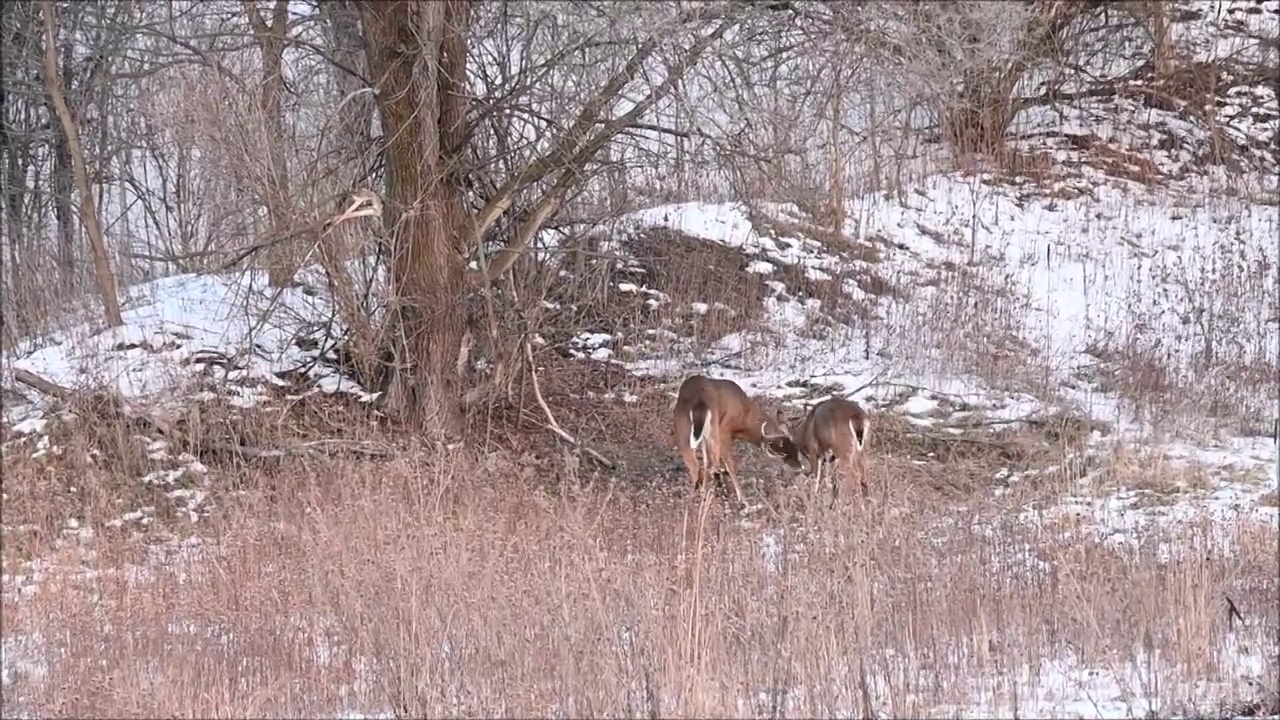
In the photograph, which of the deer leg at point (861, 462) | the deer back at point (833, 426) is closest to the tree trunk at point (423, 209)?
the deer back at point (833, 426)

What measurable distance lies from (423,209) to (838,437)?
3.17 m

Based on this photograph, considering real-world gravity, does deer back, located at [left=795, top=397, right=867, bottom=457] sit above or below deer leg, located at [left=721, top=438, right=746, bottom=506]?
above

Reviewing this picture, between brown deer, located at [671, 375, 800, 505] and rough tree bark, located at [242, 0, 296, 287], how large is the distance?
2.94 meters

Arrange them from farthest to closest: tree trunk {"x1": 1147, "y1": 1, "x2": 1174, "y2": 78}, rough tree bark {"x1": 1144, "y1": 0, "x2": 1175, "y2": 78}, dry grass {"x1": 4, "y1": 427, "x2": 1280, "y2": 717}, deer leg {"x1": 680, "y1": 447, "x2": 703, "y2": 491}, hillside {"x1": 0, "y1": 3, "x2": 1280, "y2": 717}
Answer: tree trunk {"x1": 1147, "y1": 1, "x2": 1174, "y2": 78}, rough tree bark {"x1": 1144, "y1": 0, "x2": 1175, "y2": 78}, deer leg {"x1": 680, "y1": 447, "x2": 703, "y2": 491}, hillside {"x1": 0, "y1": 3, "x2": 1280, "y2": 717}, dry grass {"x1": 4, "y1": 427, "x2": 1280, "y2": 717}

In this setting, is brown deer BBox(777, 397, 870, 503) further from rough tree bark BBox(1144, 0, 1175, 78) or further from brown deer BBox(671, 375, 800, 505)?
rough tree bark BBox(1144, 0, 1175, 78)

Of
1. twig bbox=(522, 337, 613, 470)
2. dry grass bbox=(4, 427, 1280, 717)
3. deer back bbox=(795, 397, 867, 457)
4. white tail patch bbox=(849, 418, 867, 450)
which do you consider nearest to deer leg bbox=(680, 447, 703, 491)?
twig bbox=(522, 337, 613, 470)

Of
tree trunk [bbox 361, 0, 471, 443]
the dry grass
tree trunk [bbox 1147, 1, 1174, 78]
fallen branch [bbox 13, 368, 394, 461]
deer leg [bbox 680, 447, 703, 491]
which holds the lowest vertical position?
the dry grass

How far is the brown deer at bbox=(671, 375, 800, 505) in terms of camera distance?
9.62m

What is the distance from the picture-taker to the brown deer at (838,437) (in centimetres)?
930

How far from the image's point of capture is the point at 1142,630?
18.2 ft

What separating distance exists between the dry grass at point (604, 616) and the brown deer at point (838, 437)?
1.88 metres

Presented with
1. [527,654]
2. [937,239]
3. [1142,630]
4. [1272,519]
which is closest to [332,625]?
[527,654]

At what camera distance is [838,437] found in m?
9.41

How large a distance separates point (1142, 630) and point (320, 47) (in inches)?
277
